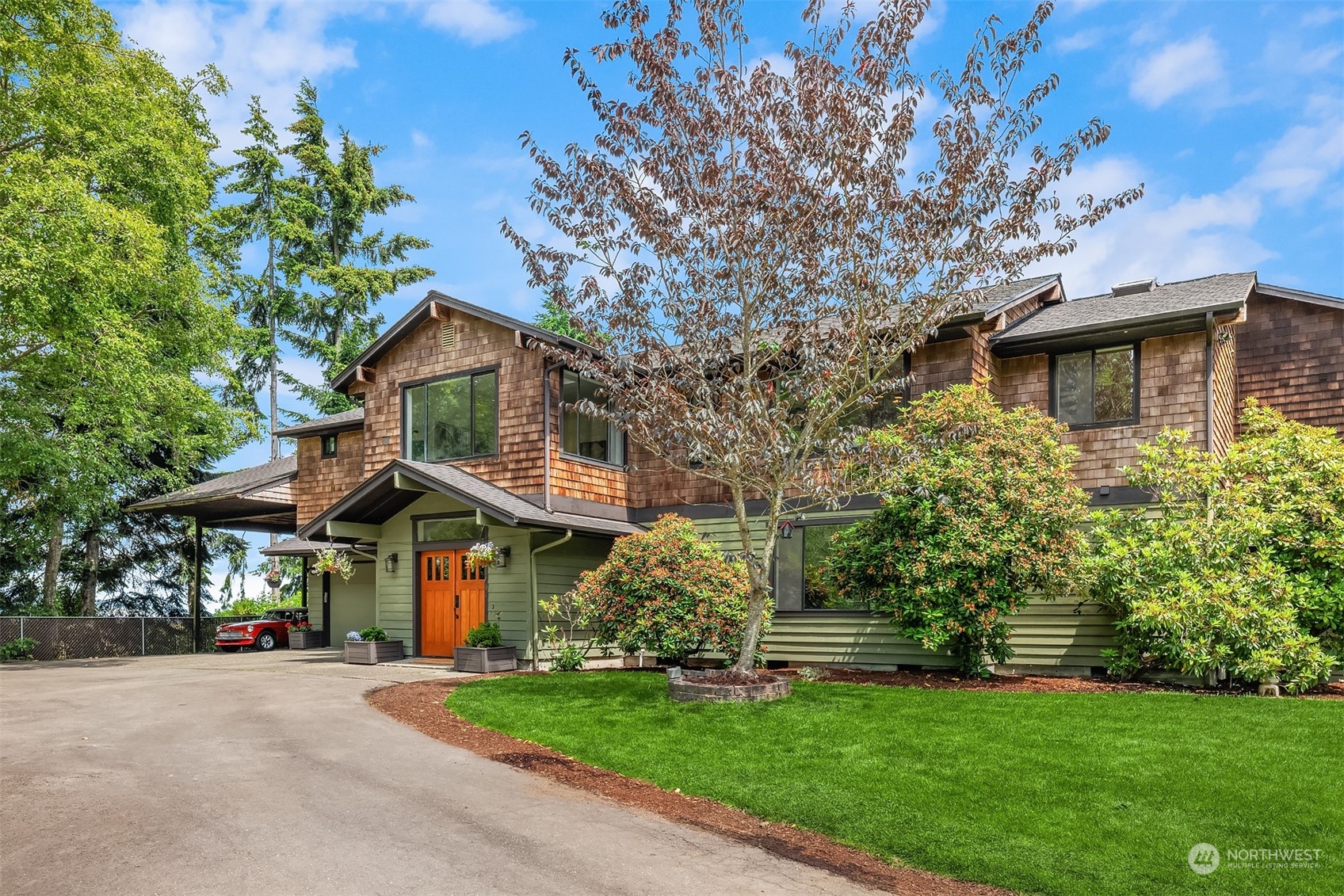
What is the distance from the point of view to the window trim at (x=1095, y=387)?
14.0 metres

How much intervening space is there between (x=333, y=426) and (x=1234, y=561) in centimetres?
1827

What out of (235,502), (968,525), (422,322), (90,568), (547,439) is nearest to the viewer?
(968,525)

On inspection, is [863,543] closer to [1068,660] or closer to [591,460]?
[1068,660]

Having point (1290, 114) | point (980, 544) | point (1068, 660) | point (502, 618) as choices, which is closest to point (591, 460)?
point (502, 618)

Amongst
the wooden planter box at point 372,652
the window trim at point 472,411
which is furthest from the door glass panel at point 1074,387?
the wooden planter box at point 372,652

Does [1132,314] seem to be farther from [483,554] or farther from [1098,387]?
[483,554]

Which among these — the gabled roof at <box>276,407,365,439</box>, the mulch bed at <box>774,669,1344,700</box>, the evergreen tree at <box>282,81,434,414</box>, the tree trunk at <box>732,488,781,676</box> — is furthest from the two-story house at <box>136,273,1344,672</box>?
the evergreen tree at <box>282,81,434,414</box>

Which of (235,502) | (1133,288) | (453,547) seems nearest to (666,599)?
(453,547)

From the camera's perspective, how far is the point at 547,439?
16203 mm

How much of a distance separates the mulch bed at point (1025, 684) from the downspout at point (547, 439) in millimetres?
5319

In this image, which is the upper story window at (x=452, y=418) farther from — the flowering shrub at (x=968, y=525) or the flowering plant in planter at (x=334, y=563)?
the flowering shrub at (x=968, y=525)

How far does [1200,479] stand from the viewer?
1240 cm

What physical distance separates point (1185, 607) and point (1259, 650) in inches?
36.4

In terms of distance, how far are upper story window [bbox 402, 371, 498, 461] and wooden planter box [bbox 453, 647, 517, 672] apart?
379 cm
